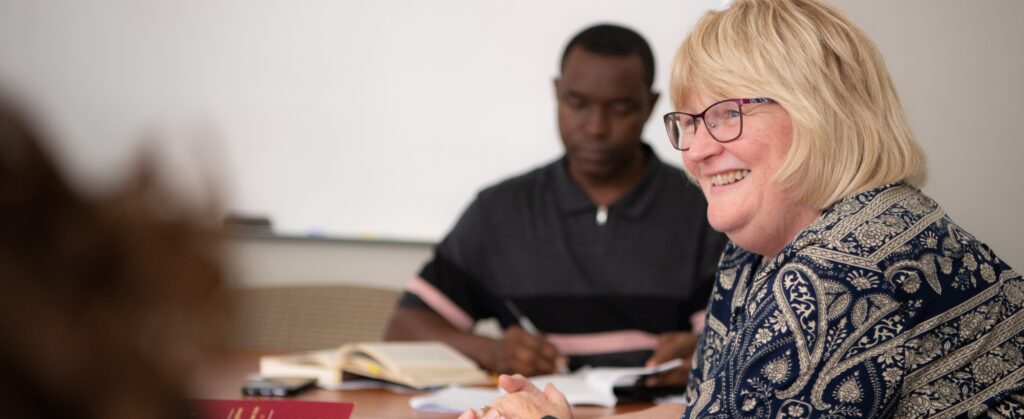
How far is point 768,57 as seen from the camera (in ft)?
5.28

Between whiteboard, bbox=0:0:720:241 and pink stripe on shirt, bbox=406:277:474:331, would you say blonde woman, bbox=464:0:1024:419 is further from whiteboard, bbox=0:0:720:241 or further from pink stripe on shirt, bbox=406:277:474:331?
whiteboard, bbox=0:0:720:241

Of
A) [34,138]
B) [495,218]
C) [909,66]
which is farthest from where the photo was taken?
[909,66]

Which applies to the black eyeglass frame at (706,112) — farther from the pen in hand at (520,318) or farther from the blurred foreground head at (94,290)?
the blurred foreground head at (94,290)

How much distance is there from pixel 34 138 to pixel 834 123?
1.32 meters

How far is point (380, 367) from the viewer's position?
230 cm

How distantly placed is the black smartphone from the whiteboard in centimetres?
176

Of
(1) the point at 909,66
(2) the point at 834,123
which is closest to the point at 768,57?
(2) the point at 834,123

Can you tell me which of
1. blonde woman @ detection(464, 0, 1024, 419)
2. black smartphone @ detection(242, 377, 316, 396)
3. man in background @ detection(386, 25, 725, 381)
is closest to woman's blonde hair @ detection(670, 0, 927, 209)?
blonde woman @ detection(464, 0, 1024, 419)

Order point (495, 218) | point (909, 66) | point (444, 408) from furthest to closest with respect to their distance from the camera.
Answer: point (909, 66) < point (495, 218) < point (444, 408)

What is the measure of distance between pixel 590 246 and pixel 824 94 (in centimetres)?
140

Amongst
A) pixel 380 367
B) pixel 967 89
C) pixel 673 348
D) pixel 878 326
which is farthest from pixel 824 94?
pixel 967 89

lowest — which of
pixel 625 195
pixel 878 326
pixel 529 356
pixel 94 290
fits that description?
pixel 529 356

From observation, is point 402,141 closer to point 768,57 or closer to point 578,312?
point 578,312

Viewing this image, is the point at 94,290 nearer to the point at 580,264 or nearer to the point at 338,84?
the point at 580,264
